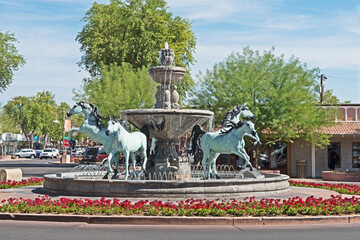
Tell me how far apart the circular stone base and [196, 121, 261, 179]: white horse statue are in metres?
1.35

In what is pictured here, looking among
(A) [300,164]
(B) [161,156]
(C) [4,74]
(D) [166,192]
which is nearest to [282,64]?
(A) [300,164]

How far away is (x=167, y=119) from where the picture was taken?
56.9 feet

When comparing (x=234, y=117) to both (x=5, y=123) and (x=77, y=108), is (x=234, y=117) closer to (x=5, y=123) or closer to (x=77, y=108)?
(x=77, y=108)

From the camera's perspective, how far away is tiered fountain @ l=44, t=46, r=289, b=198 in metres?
14.2

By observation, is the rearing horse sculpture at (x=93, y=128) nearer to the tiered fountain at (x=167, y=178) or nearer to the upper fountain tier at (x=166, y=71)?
the tiered fountain at (x=167, y=178)

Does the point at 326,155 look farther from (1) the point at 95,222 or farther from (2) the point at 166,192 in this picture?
(1) the point at 95,222

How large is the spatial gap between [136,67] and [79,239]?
34.9 metres

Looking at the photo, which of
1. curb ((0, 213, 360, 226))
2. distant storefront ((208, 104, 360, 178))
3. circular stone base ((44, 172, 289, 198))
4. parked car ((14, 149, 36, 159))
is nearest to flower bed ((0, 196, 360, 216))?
curb ((0, 213, 360, 226))

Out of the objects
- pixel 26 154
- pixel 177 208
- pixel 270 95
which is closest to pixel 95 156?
pixel 270 95

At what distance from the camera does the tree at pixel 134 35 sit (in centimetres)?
4134

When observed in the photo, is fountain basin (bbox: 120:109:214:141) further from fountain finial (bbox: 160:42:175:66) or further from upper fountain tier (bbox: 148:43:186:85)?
fountain finial (bbox: 160:42:175:66)

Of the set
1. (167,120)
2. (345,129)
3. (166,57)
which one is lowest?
(167,120)

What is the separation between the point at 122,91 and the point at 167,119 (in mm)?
21327

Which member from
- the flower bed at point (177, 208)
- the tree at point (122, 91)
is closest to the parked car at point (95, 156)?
the tree at point (122, 91)
